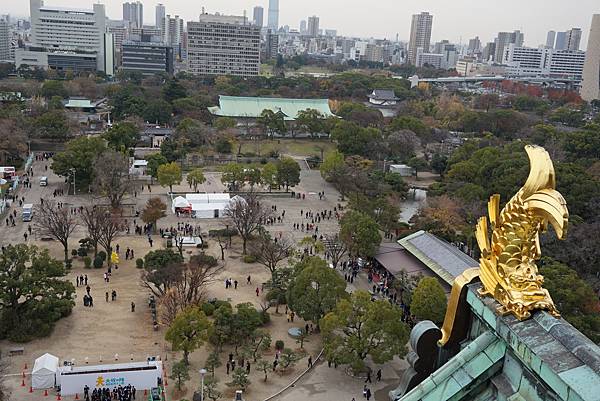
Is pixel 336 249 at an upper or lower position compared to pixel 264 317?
upper

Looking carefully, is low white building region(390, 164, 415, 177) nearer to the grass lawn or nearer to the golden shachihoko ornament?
the grass lawn

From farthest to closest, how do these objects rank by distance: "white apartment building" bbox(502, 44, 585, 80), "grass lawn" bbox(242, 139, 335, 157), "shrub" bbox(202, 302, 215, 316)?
"white apartment building" bbox(502, 44, 585, 80) → "grass lawn" bbox(242, 139, 335, 157) → "shrub" bbox(202, 302, 215, 316)

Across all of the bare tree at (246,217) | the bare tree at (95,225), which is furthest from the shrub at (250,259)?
the bare tree at (95,225)

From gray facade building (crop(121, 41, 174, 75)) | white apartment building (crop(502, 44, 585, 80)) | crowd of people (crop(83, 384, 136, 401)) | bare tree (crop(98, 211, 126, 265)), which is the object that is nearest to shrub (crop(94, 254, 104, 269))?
bare tree (crop(98, 211, 126, 265))

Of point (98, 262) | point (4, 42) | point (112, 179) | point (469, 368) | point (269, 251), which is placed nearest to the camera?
point (469, 368)

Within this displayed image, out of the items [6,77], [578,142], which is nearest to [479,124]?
[578,142]

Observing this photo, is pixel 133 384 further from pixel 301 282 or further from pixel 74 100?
pixel 74 100

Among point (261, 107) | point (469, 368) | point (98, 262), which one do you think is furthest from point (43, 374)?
point (261, 107)

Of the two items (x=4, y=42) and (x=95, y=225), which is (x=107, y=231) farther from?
(x=4, y=42)
